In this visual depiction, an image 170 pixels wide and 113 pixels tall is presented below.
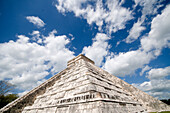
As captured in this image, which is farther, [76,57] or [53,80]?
[76,57]

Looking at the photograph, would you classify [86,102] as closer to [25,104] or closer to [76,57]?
[25,104]

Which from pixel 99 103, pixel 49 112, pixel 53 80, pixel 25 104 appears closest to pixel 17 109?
pixel 25 104

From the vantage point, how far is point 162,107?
18.1ft

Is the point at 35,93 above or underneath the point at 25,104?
above

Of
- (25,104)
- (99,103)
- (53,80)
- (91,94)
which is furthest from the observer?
(53,80)

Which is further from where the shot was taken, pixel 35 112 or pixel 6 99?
pixel 6 99

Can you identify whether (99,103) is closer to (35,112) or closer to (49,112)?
(49,112)

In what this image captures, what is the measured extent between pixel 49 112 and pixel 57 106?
0.34m

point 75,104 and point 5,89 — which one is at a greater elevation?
point 5,89

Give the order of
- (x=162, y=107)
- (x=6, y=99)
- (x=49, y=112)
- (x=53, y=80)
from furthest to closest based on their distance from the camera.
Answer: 1. (x=6, y=99)
2. (x=53, y=80)
3. (x=162, y=107)
4. (x=49, y=112)

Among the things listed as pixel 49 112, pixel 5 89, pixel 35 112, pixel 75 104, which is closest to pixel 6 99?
pixel 5 89

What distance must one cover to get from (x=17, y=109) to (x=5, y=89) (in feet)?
52.8

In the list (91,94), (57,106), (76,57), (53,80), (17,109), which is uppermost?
(76,57)

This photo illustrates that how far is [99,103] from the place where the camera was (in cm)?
196
